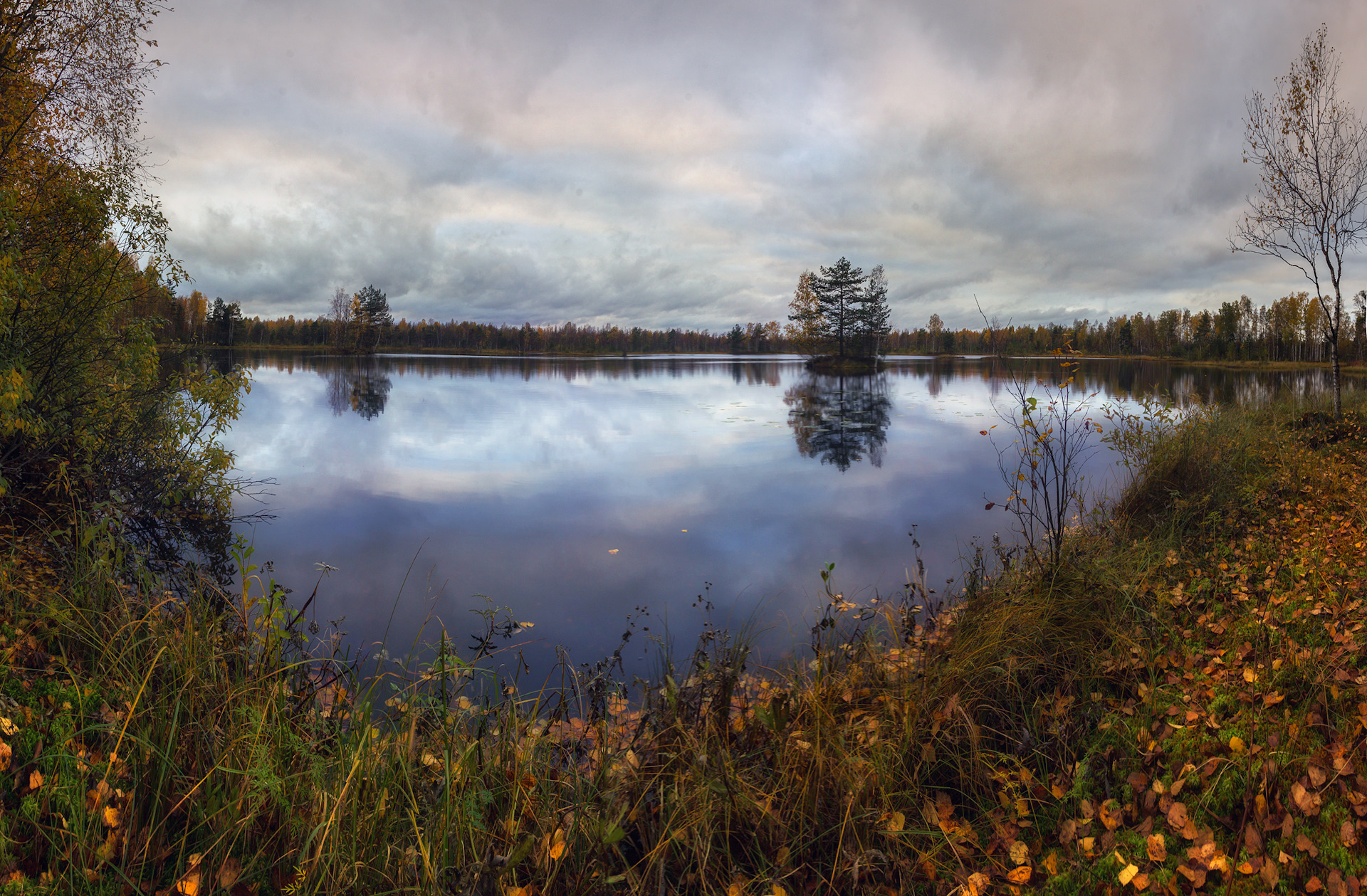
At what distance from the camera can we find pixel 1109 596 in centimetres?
584

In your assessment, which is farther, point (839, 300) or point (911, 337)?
point (911, 337)

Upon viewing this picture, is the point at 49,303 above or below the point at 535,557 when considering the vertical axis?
above

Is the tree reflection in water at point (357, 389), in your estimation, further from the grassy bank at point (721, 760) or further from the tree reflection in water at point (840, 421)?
the grassy bank at point (721, 760)

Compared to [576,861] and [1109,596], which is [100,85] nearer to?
[576,861]

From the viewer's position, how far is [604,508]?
12773 mm

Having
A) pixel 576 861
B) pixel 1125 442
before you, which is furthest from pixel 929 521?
pixel 576 861

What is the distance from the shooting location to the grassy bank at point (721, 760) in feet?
10.1

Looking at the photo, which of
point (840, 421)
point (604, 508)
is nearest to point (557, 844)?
point (604, 508)

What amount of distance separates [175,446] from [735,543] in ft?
29.0

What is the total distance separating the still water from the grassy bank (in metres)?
2.09

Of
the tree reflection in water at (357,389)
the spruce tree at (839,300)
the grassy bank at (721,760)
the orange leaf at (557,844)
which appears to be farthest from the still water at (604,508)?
the spruce tree at (839,300)

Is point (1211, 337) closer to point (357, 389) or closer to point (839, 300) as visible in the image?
point (839, 300)

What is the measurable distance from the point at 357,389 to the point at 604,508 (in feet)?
109

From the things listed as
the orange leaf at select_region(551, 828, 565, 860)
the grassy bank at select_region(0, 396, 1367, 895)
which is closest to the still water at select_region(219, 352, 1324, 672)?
the grassy bank at select_region(0, 396, 1367, 895)
